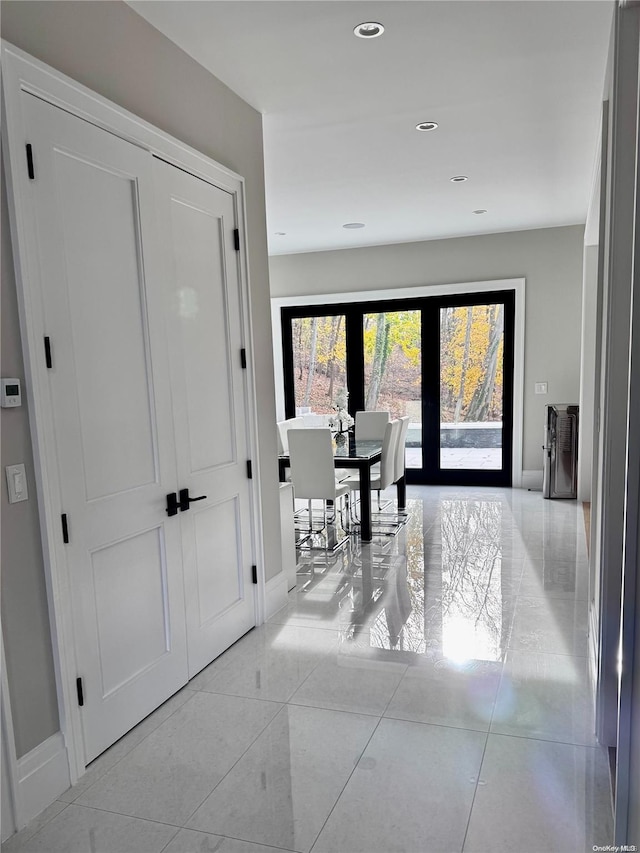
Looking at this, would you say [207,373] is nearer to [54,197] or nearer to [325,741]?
[54,197]

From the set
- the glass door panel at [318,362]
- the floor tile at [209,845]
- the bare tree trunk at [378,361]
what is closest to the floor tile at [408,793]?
the floor tile at [209,845]

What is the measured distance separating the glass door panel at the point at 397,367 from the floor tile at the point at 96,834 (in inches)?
230

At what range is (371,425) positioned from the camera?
6574 millimetres

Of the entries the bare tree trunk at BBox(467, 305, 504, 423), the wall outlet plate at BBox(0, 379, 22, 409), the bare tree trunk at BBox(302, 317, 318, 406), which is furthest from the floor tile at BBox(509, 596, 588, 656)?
the bare tree trunk at BBox(302, 317, 318, 406)

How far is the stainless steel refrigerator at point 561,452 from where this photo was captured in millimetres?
6254

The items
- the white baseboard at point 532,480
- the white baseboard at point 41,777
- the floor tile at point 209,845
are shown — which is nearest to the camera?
the floor tile at point 209,845

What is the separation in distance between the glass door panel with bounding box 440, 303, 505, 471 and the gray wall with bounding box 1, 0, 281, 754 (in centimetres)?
411

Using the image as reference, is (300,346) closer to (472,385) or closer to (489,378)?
(472,385)

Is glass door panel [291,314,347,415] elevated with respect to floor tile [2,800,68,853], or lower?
elevated

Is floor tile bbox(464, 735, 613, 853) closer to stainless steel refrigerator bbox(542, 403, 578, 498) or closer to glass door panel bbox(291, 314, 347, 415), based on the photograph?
stainless steel refrigerator bbox(542, 403, 578, 498)

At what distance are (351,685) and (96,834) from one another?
1.21m

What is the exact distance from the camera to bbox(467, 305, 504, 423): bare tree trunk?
23.0 ft

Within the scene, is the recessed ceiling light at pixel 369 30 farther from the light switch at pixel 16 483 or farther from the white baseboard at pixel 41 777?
the white baseboard at pixel 41 777

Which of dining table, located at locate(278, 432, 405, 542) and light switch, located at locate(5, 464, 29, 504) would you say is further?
dining table, located at locate(278, 432, 405, 542)
